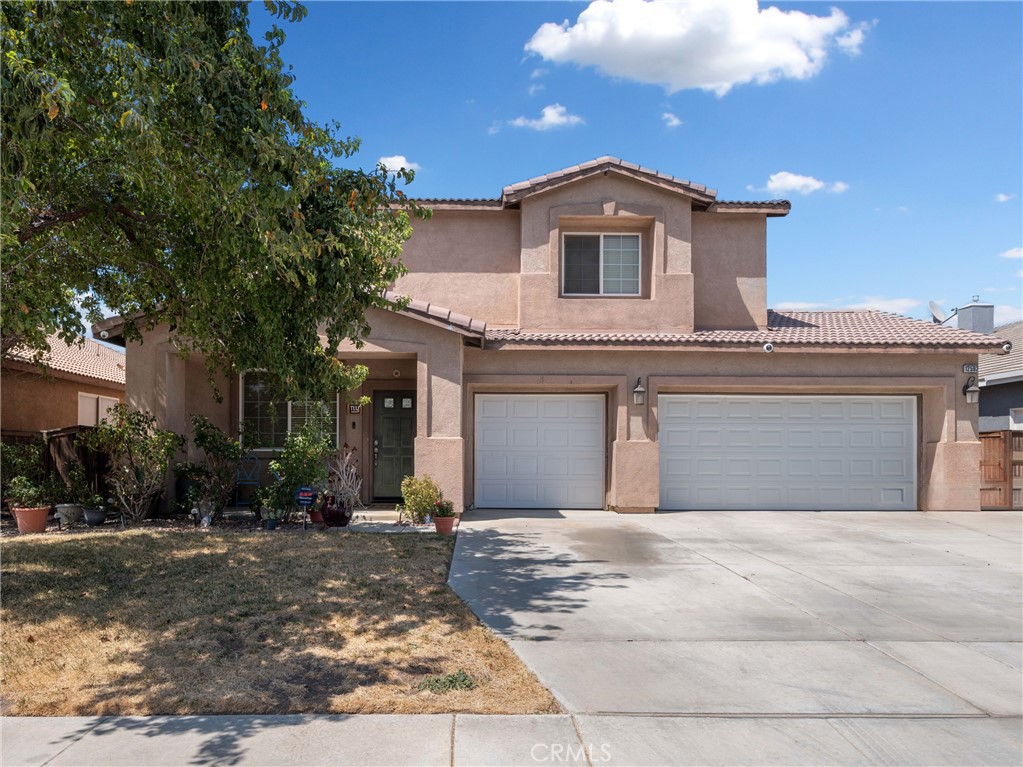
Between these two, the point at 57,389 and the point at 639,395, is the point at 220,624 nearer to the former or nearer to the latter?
the point at 639,395

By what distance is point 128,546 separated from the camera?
30.0ft

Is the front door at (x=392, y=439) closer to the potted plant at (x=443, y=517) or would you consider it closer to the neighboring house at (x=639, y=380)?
the neighboring house at (x=639, y=380)

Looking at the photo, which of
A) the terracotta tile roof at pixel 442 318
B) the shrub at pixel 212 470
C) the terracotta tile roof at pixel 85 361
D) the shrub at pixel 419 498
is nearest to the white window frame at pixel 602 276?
the terracotta tile roof at pixel 442 318

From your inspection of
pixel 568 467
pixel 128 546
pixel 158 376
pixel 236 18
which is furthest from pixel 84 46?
pixel 568 467

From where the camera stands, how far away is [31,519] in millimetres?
10516

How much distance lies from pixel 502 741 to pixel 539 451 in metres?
9.69

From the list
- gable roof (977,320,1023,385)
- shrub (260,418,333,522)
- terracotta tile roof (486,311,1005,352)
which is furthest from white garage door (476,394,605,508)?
gable roof (977,320,1023,385)

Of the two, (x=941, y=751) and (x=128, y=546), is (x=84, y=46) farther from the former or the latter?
(x=941, y=751)

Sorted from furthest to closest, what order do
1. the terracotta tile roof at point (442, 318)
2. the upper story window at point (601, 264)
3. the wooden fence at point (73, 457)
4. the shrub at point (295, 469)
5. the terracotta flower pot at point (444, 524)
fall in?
the upper story window at point (601, 264) → the terracotta tile roof at point (442, 318) → the wooden fence at point (73, 457) → the shrub at point (295, 469) → the terracotta flower pot at point (444, 524)

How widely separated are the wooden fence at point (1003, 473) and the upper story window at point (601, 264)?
7802 millimetres

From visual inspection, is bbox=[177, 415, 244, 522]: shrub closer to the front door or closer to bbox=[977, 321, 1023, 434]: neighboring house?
the front door

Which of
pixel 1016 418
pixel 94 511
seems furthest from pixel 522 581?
pixel 1016 418

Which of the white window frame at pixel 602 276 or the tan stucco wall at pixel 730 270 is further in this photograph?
the tan stucco wall at pixel 730 270

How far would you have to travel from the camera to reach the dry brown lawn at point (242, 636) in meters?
4.41
